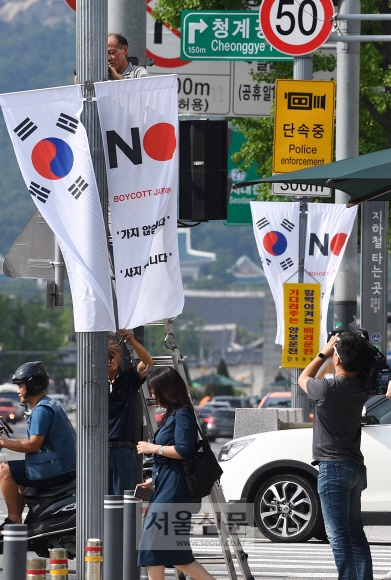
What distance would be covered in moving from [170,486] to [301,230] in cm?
813

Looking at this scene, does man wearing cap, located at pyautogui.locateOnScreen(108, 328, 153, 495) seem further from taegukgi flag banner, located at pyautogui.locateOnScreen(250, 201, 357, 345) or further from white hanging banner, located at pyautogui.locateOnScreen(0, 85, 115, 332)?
taegukgi flag banner, located at pyautogui.locateOnScreen(250, 201, 357, 345)

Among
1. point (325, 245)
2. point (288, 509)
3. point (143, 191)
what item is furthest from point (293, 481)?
point (143, 191)

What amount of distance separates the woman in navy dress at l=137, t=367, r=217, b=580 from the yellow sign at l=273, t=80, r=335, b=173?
7798 mm

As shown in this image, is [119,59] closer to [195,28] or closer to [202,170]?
[202,170]

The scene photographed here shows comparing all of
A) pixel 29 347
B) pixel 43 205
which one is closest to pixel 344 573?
pixel 43 205

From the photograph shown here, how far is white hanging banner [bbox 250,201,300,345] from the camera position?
49.3 ft

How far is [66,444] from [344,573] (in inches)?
96.3

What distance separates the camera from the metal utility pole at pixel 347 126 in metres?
15.7

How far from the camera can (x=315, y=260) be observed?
1496 cm

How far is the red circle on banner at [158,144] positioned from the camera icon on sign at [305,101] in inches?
297

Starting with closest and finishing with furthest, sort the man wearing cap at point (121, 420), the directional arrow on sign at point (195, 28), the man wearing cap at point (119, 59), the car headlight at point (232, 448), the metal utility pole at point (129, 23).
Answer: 1. the man wearing cap at point (119, 59)
2. the man wearing cap at point (121, 420)
3. the metal utility pole at point (129, 23)
4. the car headlight at point (232, 448)
5. the directional arrow on sign at point (195, 28)

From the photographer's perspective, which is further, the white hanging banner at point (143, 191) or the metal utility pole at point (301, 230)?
the metal utility pole at point (301, 230)

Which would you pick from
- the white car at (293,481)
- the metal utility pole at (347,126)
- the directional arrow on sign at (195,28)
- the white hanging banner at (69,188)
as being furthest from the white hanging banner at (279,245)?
the white hanging banner at (69,188)

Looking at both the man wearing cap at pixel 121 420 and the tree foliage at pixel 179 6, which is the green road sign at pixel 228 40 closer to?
the tree foliage at pixel 179 6
